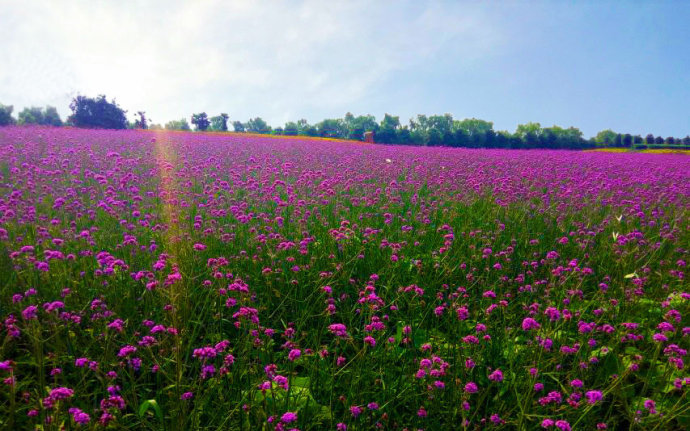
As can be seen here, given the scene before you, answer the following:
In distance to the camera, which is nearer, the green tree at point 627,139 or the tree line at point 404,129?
the tree line at point 404,129

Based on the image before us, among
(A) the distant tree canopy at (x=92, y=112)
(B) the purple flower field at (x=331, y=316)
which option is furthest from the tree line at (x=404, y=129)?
(B) the purple flower field at (x=331, y=316)

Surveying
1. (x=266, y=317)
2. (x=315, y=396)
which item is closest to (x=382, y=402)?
(x=315, y=396)

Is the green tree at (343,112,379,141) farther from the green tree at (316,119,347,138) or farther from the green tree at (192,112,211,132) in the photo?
the green tree at (192,112,211,132)

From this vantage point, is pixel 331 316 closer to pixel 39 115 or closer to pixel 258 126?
pixel 39 115

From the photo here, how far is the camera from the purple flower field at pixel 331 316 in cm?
189

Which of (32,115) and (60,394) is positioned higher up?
(32,115)

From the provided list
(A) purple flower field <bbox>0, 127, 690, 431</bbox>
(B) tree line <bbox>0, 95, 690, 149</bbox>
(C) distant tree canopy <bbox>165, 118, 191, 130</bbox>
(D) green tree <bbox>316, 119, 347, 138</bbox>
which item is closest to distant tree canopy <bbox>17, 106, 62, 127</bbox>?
(B) tree line <bbox>0, 95, 690, 149</bbox>

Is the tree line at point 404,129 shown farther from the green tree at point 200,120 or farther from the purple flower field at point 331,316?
the purple flower field at point 331,316

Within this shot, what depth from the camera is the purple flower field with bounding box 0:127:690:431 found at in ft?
6.21

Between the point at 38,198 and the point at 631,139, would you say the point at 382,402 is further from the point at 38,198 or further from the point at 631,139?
the point at 631,139

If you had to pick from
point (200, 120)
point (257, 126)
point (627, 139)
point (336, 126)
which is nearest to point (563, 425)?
point (200, 120)

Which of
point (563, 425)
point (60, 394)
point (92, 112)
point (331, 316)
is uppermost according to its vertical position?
point (92, 112)

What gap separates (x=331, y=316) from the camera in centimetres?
296

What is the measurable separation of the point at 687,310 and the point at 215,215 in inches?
186
